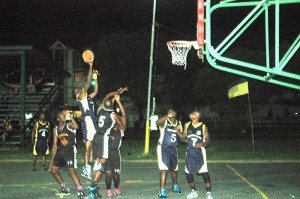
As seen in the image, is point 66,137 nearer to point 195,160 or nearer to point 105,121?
point 105,121

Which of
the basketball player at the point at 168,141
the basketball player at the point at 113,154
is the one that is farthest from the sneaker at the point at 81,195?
the basketball player at the point at 168,141

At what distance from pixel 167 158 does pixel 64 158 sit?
224 cm

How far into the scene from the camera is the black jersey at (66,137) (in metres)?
10.2

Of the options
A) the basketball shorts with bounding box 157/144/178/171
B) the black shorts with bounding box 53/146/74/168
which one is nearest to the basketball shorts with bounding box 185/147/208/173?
the basketball shorts with bounding box 157/144/178/171

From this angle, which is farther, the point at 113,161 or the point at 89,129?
the point at 89,129

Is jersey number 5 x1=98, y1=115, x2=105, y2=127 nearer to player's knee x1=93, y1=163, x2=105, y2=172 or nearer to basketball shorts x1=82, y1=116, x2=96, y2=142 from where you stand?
basketball shorts x1=82, y1=116, x2=96, y2=142

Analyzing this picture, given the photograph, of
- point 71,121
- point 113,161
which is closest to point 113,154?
point 113,161

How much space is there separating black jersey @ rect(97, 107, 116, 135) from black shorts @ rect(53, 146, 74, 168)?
3.03 feet

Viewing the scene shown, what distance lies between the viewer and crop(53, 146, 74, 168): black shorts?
10148mm

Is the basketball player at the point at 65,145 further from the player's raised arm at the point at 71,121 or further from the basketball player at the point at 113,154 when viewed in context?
the basketball player at the point at 113,154

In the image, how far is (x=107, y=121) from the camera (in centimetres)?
973

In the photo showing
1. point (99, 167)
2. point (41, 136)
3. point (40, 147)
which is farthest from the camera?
point (41, 136)

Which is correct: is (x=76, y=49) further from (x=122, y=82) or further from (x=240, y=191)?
(x=240, y=191)

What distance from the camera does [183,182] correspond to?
41.4 feet
